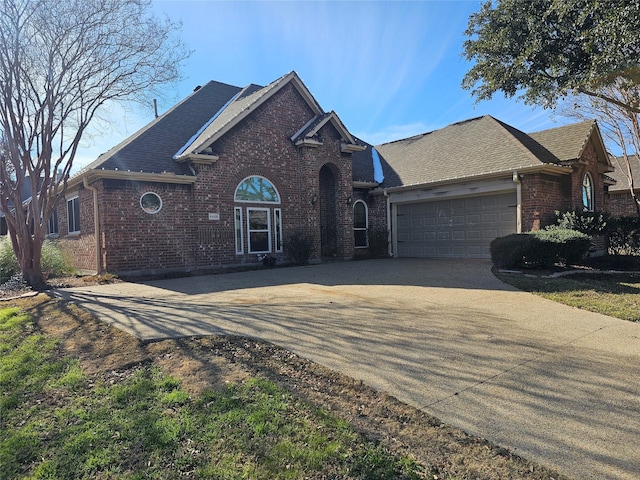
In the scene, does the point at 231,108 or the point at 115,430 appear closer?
the point at 115,430

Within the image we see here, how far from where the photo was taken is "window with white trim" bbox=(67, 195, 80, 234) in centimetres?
1445

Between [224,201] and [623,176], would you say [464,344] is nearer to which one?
[224,201]

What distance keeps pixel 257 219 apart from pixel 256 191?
3.34 feet

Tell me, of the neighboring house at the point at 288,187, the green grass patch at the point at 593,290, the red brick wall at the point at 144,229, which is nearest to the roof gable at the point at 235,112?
the neighboring house at the point at 288,187

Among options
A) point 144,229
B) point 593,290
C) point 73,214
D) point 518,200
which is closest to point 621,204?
point 518,200

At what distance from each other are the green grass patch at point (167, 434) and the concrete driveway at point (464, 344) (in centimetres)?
91

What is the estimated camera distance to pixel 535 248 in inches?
415

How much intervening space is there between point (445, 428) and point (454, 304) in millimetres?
4419

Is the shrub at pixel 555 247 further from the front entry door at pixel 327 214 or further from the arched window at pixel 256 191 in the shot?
the arched window at pixel 256 191

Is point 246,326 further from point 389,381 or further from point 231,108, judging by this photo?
point 231,108

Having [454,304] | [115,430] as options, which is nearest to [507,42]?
[454,304]

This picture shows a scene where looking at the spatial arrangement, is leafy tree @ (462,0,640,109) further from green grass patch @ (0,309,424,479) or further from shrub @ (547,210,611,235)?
green grass patch @ (0,309,424,479)

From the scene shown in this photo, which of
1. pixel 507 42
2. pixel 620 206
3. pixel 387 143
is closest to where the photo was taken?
pixel 507 42

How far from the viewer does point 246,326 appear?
5656 mm
